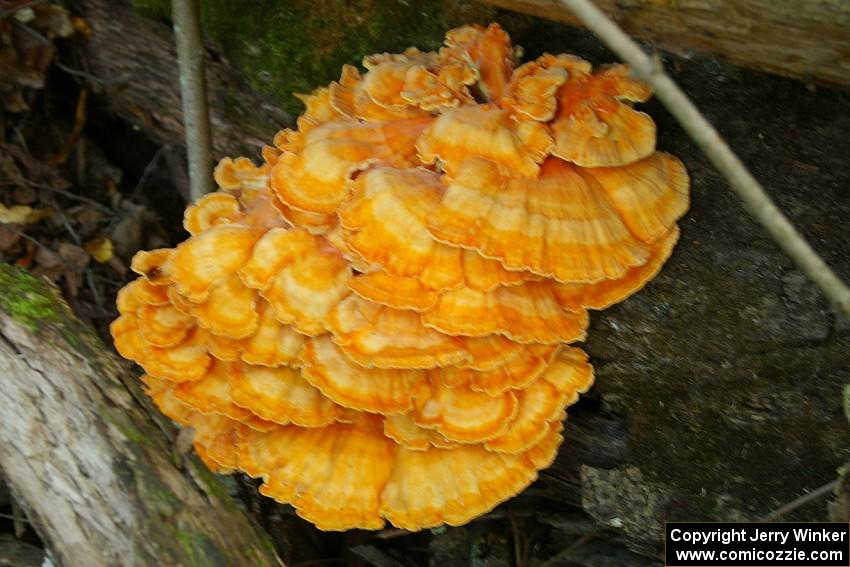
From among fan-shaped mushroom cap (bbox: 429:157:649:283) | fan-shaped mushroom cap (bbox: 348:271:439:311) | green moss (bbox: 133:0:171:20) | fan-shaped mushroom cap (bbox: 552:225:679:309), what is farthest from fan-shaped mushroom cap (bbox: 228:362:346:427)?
green moss (bbox: 133:0:171:20)

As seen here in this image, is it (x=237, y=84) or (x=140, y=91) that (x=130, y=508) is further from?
(x=140, y=91)

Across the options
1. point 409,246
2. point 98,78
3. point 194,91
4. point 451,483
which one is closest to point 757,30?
point 409,246

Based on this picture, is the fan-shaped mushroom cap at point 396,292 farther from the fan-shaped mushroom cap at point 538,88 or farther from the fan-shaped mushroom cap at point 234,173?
the fan-shaped mushroom cap at point 234,173

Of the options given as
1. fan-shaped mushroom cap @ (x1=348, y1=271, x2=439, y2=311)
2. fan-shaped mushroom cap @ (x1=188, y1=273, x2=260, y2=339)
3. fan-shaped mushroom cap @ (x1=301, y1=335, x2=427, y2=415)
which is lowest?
fan-shaped mushroom cap @ (x1=301, y1=335, x2=427, y2=415)

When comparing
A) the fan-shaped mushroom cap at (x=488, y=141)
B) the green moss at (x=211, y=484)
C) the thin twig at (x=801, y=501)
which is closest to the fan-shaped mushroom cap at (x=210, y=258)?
the fan-shaped mushroom cap at (x=488, y=141)

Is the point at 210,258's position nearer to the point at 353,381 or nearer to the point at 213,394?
the point at 213,394

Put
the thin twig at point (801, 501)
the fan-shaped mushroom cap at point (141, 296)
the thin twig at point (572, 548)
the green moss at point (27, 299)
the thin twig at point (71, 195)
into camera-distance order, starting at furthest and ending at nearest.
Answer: the thin twig at point (71, 195)
the thin twig at point (572, 548)
the green moss at point (27, 299)
the fan-shaped mushroom cap at point (141, 296)
the thin twig at point (801, 501)

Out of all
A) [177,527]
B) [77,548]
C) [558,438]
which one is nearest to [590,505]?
[558,438]

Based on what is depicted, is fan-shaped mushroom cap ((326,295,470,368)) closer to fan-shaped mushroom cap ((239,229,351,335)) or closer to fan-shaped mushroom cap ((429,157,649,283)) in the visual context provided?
fan-shaped mushroom cap ((239,229,351,335))
